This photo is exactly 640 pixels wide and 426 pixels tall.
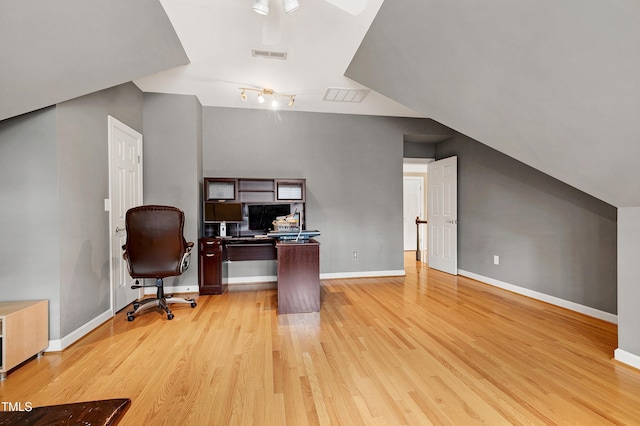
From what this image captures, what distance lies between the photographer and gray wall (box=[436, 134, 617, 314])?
10.5 ft

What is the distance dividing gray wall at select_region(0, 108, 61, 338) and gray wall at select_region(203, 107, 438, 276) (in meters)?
2.35

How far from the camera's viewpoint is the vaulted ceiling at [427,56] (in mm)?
1544

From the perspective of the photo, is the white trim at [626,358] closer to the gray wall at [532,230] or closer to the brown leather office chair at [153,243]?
the gray wall at [532,230]

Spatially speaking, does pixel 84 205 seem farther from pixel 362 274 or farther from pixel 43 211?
pixel 362 274

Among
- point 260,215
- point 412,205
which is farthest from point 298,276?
point 412,205

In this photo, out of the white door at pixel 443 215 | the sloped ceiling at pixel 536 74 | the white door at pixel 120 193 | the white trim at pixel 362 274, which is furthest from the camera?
the white door at pixel 443 215

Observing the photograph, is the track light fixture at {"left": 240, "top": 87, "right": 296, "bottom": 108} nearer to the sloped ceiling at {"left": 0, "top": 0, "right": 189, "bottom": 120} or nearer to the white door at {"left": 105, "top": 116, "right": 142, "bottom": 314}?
the sloped ceiling at {"left": 0, "top": 0, "right": 189, "bottom": 120}

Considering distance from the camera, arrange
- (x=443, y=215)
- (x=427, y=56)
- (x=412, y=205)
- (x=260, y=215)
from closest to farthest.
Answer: (x=427, y=56) → (x=260, y=215) → (x=443, y=215) → (x=412, y=205)

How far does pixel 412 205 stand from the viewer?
870 centimetres

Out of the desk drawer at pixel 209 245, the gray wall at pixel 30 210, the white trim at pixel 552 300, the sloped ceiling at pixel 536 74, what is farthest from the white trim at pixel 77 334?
the white trim at pixel 552 300

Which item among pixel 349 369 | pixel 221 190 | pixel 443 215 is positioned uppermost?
pixel 221 190

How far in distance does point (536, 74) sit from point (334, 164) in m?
3.47

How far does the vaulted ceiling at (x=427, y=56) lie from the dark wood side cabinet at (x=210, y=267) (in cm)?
222

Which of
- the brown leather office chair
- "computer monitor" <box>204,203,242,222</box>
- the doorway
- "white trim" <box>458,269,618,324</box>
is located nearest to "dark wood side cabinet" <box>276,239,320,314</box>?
the brown leather office chair
